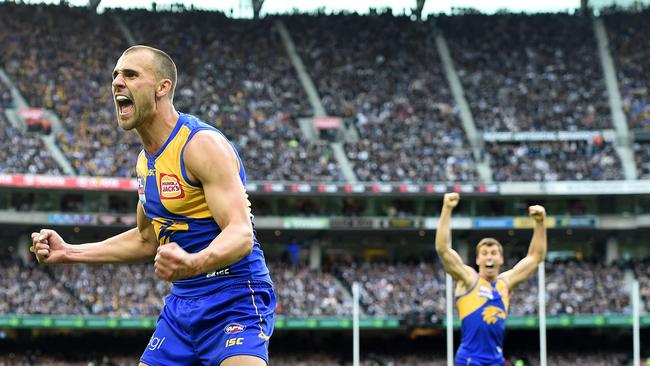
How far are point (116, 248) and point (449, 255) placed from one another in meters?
5.85

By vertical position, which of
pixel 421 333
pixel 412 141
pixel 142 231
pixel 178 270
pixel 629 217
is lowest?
pixel 178 270

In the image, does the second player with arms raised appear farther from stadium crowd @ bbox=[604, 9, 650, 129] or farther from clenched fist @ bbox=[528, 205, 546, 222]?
stadium crowd @ bbox=[604, 9, 650, 129]

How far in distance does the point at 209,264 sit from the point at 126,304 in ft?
132

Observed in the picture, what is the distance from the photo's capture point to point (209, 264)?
601cm

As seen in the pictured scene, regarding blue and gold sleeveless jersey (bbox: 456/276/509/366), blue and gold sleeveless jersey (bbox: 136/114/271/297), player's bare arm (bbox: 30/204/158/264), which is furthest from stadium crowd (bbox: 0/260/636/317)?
blue and gold sleeveless jersey (bbox: 136/114/271/297)

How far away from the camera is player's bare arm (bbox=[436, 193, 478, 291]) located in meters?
12.3

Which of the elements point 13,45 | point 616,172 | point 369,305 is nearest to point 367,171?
point 369,305

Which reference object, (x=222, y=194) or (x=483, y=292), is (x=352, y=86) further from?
(x=222, y=194)

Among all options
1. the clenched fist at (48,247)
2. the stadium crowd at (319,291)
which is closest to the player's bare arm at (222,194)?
the clenched fist at (48,247)

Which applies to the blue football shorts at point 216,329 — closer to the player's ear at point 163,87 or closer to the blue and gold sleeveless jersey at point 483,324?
the player's ear at point 163,87

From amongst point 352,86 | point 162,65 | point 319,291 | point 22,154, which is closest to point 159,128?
point 162,65

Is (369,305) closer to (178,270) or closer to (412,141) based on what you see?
(412,141)

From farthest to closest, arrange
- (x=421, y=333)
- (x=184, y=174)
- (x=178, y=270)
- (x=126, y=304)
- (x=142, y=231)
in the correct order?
(x=421, y=333)
(x=126, y=304)
(x=142, y=231)
(x=184, y=174)
(x=178, y=270)

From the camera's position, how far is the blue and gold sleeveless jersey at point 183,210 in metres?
6.68
